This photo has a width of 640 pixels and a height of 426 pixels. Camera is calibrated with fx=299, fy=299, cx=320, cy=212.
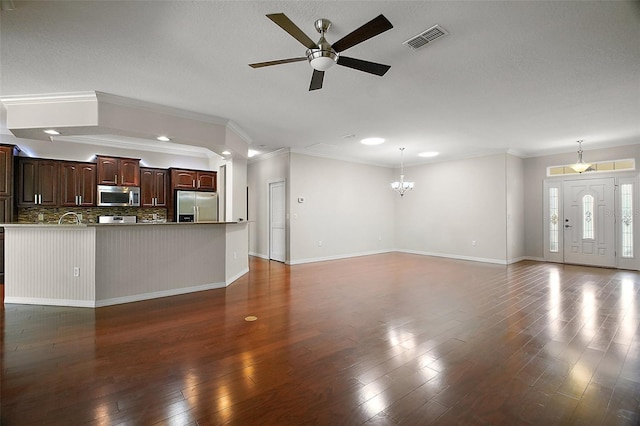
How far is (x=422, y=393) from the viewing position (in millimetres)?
2066

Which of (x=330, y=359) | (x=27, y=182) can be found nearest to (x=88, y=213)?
(x=27, y=182)

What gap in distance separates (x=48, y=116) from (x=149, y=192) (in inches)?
124

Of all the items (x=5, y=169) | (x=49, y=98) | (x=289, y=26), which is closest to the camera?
(x=289, y=26)

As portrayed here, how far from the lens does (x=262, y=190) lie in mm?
8297

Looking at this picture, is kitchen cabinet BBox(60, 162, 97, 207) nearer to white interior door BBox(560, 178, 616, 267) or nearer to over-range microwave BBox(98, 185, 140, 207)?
over-range microwave BBox(98, 185, 140, 207)

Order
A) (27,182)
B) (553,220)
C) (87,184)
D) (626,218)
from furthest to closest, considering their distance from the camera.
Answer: (553,220), (626,218), (87,184), (27,182)

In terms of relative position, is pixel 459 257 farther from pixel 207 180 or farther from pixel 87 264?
pixel 87 264

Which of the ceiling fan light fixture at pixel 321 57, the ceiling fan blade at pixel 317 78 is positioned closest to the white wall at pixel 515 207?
the ceiling fan blade at pixel 317 78

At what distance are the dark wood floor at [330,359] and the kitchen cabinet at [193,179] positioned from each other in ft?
11.9

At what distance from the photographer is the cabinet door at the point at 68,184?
19.8ft

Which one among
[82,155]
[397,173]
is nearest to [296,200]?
[397,173]

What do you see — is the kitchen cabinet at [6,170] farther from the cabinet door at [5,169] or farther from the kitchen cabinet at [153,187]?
the kitchen cabinet at [153,187]

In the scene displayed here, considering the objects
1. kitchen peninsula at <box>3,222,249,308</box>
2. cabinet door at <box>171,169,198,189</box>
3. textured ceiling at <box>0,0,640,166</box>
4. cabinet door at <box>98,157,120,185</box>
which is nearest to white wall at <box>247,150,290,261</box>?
cabinet door at <box>171,169,198,189</box>

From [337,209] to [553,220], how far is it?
5.44m
